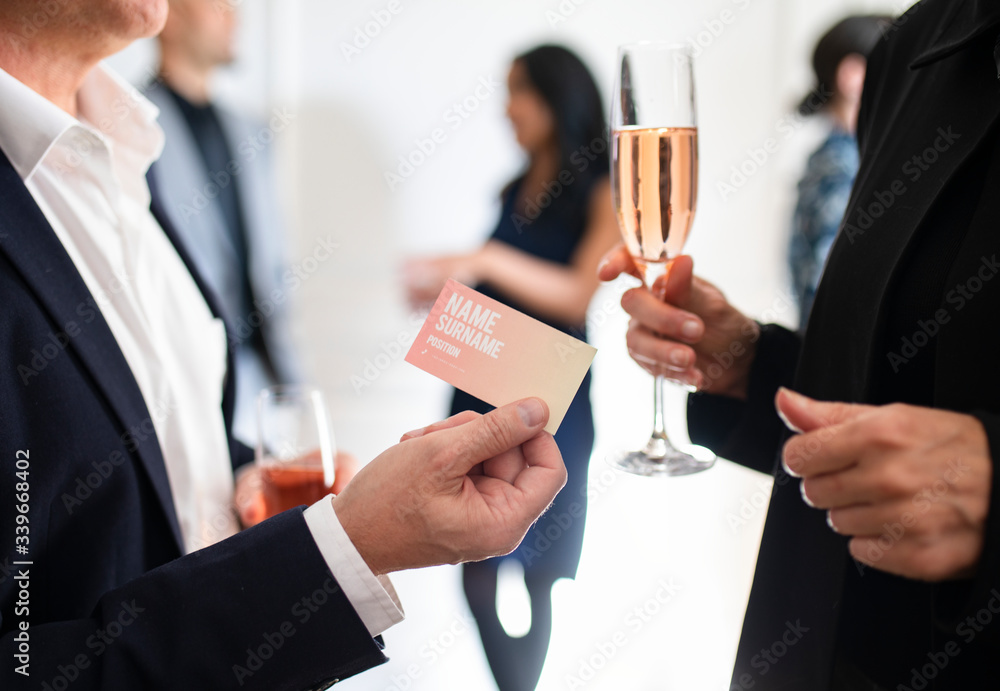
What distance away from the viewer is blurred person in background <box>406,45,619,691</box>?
212 cm

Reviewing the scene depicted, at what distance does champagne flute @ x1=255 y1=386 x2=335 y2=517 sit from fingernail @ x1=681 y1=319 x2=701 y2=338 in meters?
0.55

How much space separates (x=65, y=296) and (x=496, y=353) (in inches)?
20.9

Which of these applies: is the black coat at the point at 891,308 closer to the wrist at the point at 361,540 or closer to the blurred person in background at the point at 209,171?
the wrist at the point at 361,540

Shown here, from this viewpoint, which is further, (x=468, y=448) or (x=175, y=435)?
(x=175, y=435)

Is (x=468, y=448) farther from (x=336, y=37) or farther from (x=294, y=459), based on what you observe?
(x=336, y=37)

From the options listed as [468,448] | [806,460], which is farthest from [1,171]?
[806,460]

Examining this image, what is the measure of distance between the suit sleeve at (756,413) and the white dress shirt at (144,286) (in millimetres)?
614

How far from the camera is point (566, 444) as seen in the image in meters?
2.16

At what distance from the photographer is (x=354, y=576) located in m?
0.76

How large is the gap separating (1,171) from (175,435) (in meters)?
0.43

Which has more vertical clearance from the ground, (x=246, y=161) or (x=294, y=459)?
(x=246, y=161)

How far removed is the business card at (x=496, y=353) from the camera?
733 mm

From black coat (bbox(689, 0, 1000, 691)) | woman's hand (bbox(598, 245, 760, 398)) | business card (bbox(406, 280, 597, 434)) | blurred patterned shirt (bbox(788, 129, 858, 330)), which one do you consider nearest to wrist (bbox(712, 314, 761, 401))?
woman's hand (bbox(598, 245, 760, 398))

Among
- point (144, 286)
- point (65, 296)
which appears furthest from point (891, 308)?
point (144, 286)
